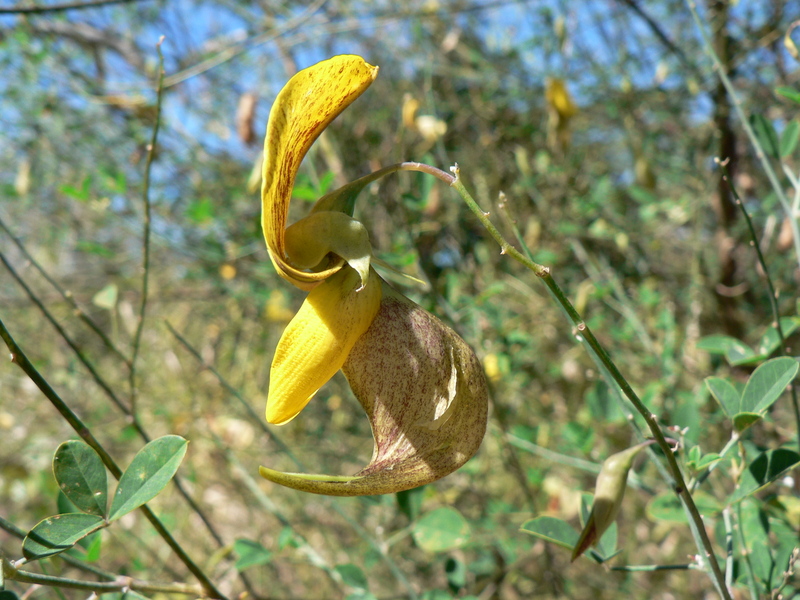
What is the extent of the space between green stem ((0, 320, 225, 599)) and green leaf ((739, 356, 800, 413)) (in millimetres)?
493

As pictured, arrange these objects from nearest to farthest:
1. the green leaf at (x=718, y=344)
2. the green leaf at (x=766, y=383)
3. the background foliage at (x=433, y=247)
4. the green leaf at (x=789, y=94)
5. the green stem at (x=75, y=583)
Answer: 1. the green stem at (x=75, y=583)
2. the green leaf at (x=766, y=383)
3. the green leaf at (x=789, y=94)
4. the green leaf at (x=718, y=344)
5. the background foliage at (x=433, y=247)

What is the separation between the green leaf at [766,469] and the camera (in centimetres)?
56

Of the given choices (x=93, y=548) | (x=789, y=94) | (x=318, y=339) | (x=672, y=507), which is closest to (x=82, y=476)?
(x=318, y=339)

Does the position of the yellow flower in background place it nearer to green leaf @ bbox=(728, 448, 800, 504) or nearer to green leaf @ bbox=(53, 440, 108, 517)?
green leaf @ bbox=(728, 448, 800, 504)

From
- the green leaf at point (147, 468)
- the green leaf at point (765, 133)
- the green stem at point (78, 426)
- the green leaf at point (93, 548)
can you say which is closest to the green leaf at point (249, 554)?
the green leaf at point (93, 548)

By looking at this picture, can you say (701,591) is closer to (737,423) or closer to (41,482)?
(737,423)

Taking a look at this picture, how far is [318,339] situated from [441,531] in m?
0.48

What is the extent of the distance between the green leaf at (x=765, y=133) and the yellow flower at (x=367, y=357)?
0.52m

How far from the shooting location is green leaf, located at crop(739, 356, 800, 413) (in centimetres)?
55

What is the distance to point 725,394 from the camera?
60 cm

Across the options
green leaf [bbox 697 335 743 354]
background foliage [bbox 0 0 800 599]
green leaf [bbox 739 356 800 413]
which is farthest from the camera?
background foliage [bbox 0 0 800 599]

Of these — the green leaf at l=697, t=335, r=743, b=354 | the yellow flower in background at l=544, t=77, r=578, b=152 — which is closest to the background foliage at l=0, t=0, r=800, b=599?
the yellow flower in background at l=544, t=77, r=578, b=152

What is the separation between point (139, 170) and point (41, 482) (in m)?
1.10

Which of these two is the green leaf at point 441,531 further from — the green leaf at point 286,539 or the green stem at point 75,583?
the green stem at point 75,583
